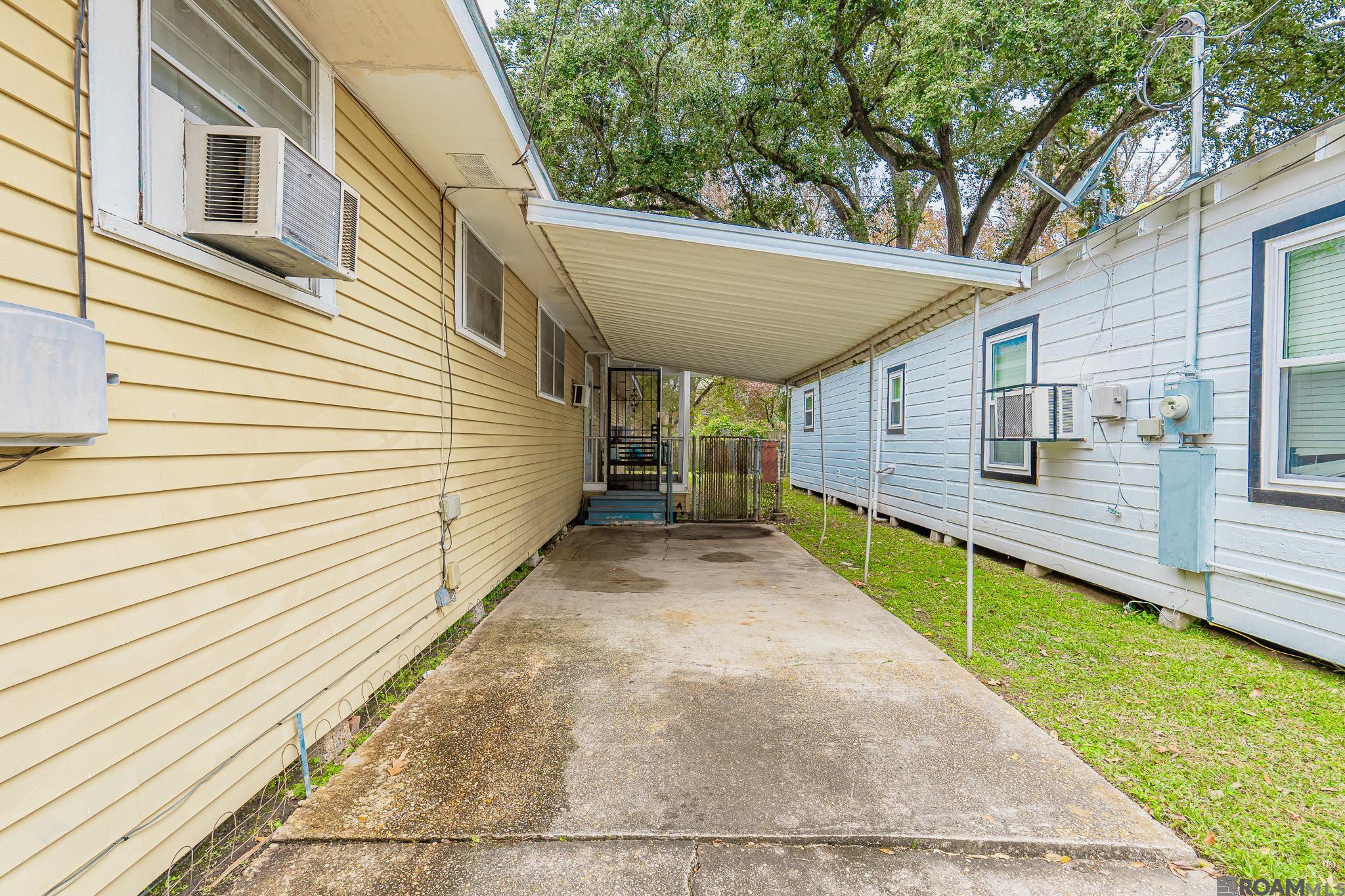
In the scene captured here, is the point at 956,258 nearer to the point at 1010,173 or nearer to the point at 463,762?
the point at 463,762

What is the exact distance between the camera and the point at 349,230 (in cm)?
245

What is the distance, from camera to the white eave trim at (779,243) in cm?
350

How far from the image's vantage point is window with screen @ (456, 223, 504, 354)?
4.28 meters

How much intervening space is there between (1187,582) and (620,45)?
1029 centimetres

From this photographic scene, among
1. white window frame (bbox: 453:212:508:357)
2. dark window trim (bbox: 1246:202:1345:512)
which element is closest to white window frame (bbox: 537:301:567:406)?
white window frame (bbox: 453:212:508:357)

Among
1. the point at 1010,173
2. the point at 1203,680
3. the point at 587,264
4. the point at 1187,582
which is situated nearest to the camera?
the point at 1203,680

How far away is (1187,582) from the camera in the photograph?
4.16 meters

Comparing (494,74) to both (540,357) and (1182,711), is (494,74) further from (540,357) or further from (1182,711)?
(1182,711)

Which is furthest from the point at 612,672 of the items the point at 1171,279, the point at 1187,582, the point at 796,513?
the point at 796,513

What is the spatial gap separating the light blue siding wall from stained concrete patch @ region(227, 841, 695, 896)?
158 inches

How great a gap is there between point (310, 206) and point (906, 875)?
3.06 metres

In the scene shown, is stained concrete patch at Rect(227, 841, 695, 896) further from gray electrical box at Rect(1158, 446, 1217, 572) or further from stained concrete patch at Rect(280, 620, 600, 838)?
gray electrical box at Rect(1158, 446, 1217, 572)

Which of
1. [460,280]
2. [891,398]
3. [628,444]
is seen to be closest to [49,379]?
[460,280]

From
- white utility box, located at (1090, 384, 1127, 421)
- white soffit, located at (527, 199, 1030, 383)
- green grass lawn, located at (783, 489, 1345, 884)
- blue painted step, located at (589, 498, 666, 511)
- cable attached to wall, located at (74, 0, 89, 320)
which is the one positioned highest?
white soffit, located at (527, 199, 1030, 383)
